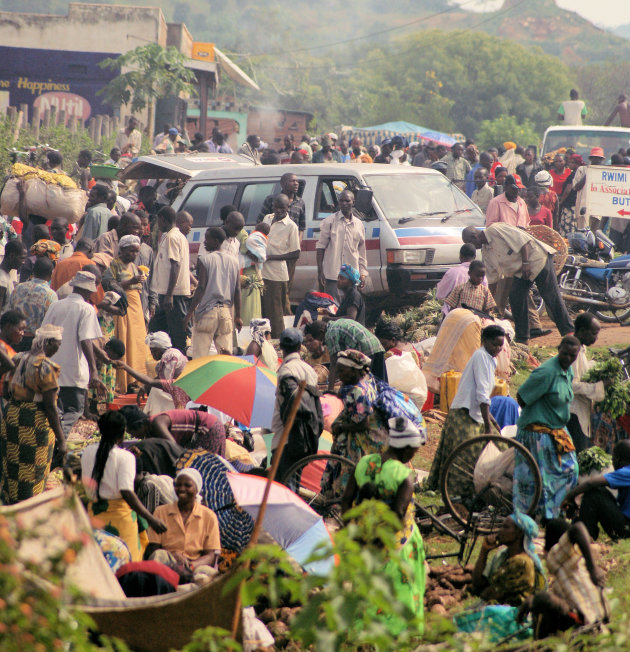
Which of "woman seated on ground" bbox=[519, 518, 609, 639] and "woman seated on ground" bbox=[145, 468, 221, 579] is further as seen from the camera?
"woman seated on ground" bbox=[145, 468, 221, 579]

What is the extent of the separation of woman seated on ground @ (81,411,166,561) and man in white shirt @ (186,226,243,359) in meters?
4.27

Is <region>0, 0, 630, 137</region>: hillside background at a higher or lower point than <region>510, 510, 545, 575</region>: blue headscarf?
higher

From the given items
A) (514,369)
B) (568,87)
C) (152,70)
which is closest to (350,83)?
(568,87)

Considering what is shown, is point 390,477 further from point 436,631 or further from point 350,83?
point 350,83

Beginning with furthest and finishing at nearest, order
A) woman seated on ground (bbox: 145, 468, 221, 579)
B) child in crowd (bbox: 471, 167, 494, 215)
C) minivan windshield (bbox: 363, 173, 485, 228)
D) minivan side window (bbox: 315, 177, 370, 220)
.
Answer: child in crowd (bbox: 471, 167, 494, 215), minivan side window (bbox: 315, 177, 370, 220), minivan windshield (bbox: 363, 173, 485, 228), woman seated on ground (bbox: 145, 468, 221, 579)

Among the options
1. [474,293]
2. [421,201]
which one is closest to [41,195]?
[421,201]

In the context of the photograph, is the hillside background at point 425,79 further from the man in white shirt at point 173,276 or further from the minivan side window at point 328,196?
the man in white shirt at point 173,276

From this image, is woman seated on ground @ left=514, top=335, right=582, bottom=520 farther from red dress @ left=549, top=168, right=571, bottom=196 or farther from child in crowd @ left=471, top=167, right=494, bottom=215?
red dress @ left=549, top=168, right=571, bottom=196

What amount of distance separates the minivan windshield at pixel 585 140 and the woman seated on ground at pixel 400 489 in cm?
1657

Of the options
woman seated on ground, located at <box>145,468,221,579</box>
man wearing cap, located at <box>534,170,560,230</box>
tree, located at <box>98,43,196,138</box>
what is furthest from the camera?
tree, located at <box>98,43,196,138</box>

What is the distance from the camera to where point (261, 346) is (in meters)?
9.16

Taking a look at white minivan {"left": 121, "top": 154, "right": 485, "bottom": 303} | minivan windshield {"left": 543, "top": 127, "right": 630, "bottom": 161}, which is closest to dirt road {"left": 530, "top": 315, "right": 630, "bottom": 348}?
white minivan {"left": 121, "top": 154, "right": 485, "bottom": 303}

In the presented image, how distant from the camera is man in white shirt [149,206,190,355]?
10.7 metres

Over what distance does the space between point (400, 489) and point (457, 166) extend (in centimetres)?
1405
